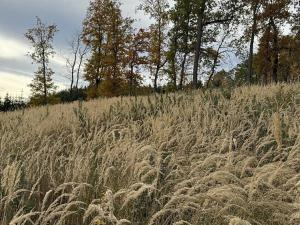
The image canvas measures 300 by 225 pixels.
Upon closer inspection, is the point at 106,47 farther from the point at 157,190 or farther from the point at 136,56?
the point at 157,190

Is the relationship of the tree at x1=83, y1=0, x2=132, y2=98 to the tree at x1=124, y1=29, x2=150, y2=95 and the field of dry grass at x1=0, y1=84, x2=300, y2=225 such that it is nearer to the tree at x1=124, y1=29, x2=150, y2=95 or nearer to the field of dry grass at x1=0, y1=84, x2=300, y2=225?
the tree at x1=124, y1=29, x2=150, y2=95

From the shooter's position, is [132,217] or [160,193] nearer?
[132,217]

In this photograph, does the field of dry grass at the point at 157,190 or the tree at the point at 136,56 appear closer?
the field of dry grass at the point at 157,190

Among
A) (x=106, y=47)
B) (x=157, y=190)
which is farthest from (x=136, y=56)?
(x=157, y=190)

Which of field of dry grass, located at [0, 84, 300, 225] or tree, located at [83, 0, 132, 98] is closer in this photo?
field of dry grass, located at [0, 84, 300, 225]

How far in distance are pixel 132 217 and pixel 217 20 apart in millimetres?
28764

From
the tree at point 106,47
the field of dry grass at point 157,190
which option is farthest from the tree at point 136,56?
the field of dry grass at point 157,190

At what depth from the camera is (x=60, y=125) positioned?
730cm

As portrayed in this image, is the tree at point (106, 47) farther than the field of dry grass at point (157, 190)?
Yes

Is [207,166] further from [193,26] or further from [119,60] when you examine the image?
[119,60]

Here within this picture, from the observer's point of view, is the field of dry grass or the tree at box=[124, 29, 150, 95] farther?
the tree at box=[124, 29, 150, 95]

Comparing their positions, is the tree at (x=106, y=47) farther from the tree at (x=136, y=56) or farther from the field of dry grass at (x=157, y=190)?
the field of dry grass at (x=157, y=190)

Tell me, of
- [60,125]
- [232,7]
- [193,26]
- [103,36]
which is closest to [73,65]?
[103,36]

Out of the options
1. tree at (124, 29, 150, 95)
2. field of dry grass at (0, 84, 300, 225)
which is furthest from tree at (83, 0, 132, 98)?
field of dry grass at (0, 84, 300, 225)
